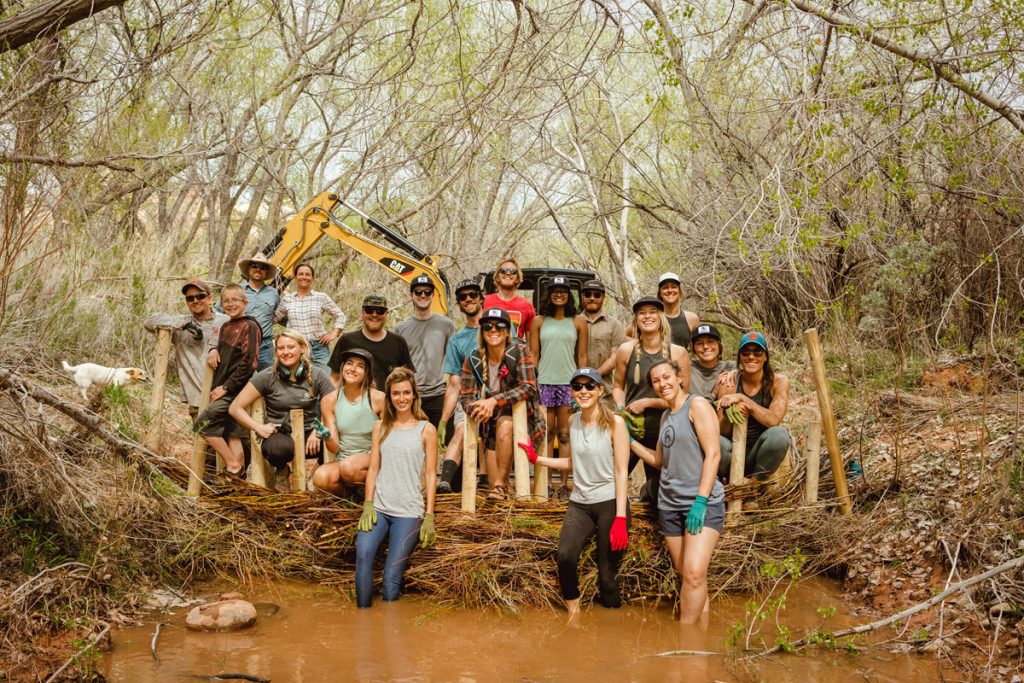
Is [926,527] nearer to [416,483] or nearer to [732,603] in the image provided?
[732,603]

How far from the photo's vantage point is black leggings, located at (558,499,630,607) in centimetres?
606

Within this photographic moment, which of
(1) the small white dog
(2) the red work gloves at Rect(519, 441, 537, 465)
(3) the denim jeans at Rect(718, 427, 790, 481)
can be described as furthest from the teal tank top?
(1) the small white dog

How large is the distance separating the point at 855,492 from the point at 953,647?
78.7 inches

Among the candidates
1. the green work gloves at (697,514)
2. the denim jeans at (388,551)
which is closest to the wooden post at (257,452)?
the denim jeans at (388,551)

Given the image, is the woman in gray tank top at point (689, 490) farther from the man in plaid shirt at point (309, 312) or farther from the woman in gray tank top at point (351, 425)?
the man in plaid shirt at point (309, 312)

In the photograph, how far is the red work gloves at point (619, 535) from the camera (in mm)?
6020

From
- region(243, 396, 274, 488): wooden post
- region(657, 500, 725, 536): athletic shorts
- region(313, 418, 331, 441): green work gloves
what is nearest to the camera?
region(657, 500, 725, 536): athletic shorts

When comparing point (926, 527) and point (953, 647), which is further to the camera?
point (926, 527)

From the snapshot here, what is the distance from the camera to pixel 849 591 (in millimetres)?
6992

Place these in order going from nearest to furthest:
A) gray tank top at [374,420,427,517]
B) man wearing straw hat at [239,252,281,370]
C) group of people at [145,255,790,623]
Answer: group of people at [145,255,790,623] < gray tank top at [374,420,427,517] < man wearing straw hat at [239,252,281,370]

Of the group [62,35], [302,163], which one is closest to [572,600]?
[62,35]

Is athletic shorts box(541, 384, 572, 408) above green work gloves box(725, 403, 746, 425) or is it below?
above

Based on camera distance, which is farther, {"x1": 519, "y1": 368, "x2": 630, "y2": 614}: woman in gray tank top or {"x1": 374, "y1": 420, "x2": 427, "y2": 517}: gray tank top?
{"x1": 374, "y1": 420, "x2": 427, "y2": 517}: gray tank top

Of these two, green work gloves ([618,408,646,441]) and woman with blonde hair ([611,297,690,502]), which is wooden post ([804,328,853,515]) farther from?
green work gloves ([618,408,646,441])
